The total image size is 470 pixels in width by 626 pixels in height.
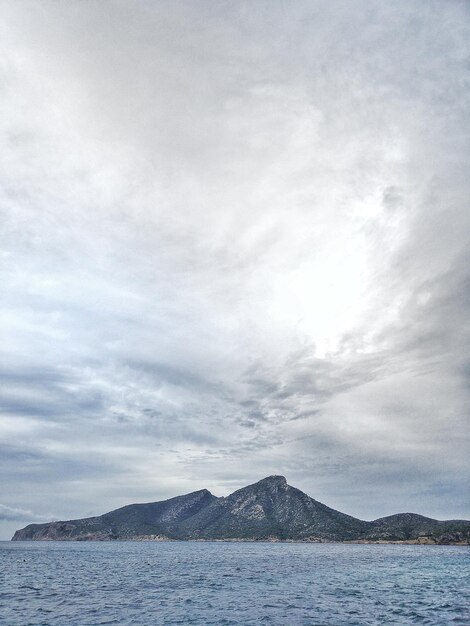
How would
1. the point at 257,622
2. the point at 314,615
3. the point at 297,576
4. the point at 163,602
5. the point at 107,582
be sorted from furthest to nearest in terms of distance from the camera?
the point at 297,576 → the point at 107,582 → the point at 163,602 → the point at 314,615 → the point at 257,622

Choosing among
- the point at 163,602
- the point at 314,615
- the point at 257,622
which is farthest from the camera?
the point at 163,602

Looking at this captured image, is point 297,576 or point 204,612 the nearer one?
point 204,612

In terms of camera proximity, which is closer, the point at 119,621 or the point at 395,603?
the point at 119,621

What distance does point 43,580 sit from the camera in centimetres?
8906

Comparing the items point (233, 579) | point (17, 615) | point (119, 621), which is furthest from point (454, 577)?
point (17, 615)

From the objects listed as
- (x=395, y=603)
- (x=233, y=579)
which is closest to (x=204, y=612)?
(x=395, y=603)

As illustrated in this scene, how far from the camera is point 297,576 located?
95.1 m

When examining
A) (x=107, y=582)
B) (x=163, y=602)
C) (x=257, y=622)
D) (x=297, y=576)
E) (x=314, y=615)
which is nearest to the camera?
(x=257, y=622)

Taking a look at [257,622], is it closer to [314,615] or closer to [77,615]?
[314,615]

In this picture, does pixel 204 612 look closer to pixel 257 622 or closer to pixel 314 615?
pixel 257 622

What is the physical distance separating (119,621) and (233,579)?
161 feet

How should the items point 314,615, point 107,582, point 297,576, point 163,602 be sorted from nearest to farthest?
point 314,615, point 163,602, point 107,582, point 297,576

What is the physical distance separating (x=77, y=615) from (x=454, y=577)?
89608 millimetres

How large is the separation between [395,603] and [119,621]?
1503 inches
